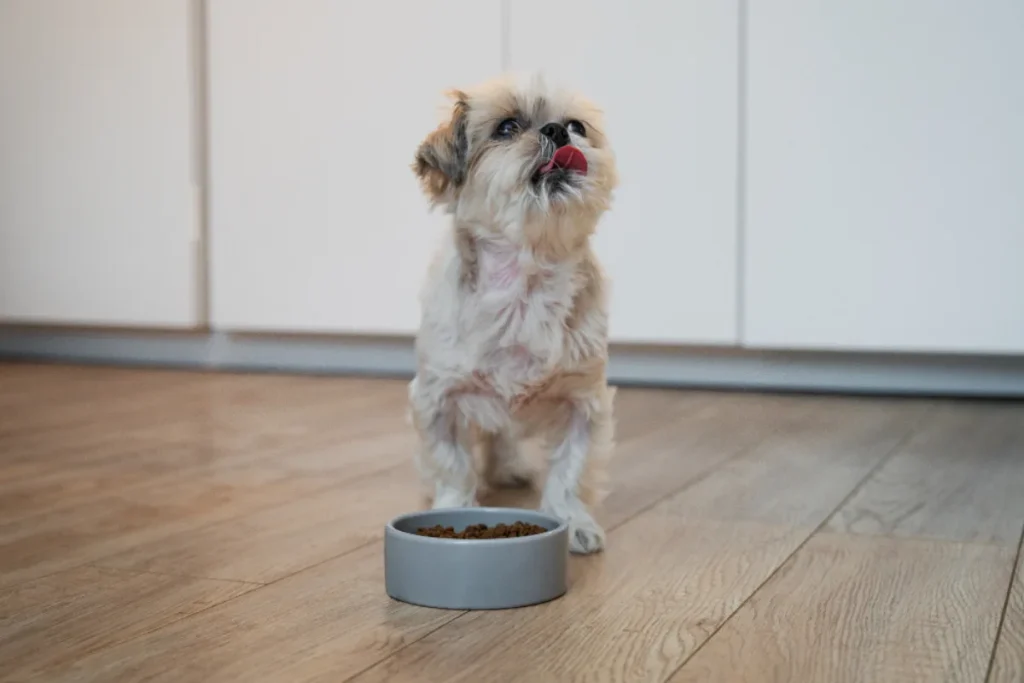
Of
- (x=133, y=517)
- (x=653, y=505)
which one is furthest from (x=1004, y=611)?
(x=133, y=517)

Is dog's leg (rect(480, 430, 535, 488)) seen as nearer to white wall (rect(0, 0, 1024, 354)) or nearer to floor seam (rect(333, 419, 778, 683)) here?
floor seam (rect(333, 419, 778, 683))

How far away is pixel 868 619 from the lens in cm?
113

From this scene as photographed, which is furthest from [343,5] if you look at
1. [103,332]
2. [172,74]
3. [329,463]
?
[329,463]

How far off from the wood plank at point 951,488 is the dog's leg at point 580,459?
0.98 ft

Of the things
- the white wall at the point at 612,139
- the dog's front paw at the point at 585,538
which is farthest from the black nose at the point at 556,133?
the white wall at the point at 612,139

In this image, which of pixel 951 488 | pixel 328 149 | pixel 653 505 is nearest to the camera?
pixel 653 505

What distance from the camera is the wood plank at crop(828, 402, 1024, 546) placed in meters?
1.52

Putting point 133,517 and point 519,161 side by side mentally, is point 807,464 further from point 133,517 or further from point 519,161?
point 133,517

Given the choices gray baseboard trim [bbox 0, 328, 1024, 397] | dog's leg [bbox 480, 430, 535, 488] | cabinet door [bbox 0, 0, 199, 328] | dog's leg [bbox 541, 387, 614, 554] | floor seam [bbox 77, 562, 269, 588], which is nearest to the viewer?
floor seam [bbox 77, 562, 269, 588]

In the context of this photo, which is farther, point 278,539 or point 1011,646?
point 278,539

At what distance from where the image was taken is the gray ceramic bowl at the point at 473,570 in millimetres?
1149

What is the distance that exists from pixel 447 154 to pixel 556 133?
13 centimetres

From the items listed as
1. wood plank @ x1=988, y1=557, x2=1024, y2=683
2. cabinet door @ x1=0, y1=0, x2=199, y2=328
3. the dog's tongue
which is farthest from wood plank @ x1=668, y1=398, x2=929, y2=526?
cabinet door @ x1=0, y1=0, x2=199, y2=328

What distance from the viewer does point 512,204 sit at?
1407mm
